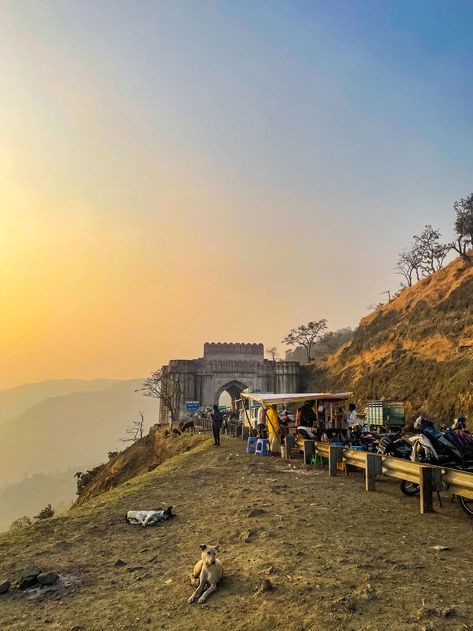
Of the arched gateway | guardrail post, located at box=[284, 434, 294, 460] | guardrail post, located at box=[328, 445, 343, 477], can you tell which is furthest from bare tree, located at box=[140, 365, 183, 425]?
guardrail post, located at box=[328, 445, 343, 477]

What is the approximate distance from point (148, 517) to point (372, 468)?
15.3 feet

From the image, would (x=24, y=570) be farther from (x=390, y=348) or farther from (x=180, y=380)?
(x=180, y=380)

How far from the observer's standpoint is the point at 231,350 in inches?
2131

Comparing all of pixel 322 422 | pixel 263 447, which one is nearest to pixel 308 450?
pixel 322 422

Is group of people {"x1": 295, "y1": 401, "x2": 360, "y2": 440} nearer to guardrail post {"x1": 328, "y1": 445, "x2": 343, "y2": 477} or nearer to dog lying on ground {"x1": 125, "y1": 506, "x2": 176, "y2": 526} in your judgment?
guardrail post {"x1": 328, "y1": 445, "x2": 343, "y2": 477}

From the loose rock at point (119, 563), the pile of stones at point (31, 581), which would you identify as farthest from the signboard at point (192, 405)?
the pile of stones at point (31, 581)

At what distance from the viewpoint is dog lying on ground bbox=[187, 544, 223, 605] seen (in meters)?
4.94

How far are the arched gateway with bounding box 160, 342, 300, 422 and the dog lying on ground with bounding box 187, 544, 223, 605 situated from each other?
47.3 m

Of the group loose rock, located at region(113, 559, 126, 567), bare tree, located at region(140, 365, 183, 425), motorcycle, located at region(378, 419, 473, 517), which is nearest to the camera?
loose rock, located at region(113, 559, 126, 567)

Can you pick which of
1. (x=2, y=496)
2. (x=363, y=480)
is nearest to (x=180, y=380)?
(x=363, y=480)

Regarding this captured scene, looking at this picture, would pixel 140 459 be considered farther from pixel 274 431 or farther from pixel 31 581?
pixel 31 581

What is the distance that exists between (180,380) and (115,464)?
16757 millimetres

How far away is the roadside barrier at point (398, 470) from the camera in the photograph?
24.6 ft

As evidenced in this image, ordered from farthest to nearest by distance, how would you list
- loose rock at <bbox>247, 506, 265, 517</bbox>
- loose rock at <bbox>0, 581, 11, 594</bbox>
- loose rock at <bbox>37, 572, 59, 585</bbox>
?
loose rock at <bbox>247, 506, 265, 517</bbox>, loose rock at <bbox>37, 572, 59, 585</bbox>, loose rock at <bbox>0, 581, 11, 594</bbox>
